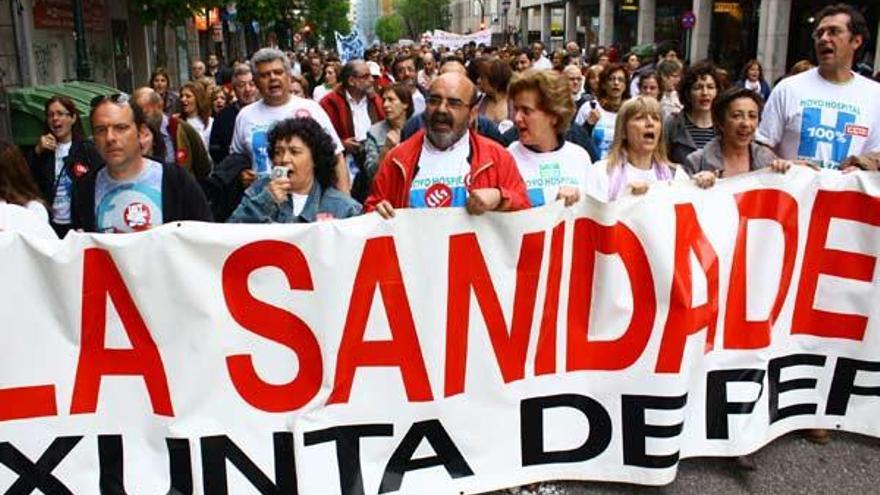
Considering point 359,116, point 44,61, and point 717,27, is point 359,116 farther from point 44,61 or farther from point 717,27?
point 717,27

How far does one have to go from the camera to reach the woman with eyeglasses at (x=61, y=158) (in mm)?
5293

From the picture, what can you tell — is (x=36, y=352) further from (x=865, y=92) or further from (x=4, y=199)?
(x=865, y=92)

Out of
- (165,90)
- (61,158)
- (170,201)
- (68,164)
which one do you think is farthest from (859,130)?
(165,90)

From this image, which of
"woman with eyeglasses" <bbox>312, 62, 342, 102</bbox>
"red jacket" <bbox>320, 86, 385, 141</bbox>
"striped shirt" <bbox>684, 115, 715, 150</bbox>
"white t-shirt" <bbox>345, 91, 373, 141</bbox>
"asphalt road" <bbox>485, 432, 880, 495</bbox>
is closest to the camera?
"asphalt road" <bbox>485, 432, 880, 495</bbox>

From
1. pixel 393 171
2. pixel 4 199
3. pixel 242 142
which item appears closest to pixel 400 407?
pixel 393 171

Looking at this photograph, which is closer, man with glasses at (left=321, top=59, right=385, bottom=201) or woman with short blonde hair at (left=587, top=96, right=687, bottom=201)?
woman with short blonde hair at (left=587, top=96, right=687, bottom=201)

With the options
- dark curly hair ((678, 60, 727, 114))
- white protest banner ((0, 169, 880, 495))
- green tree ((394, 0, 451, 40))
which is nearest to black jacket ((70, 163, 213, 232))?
white protest banner ((0, 169, 880, 495))

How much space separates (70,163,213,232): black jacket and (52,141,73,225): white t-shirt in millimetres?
1609

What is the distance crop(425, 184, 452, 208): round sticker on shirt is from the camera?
3.60 m

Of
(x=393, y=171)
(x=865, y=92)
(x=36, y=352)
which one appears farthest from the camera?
(x=865, y=92)

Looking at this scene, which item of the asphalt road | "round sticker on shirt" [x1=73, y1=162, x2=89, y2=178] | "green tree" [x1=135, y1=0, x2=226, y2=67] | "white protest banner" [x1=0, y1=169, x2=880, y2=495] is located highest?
"green tree" [x1=135, y1=0, x2=226, y2=67]

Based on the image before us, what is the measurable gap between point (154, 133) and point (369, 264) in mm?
2584

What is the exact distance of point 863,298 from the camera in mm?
3734

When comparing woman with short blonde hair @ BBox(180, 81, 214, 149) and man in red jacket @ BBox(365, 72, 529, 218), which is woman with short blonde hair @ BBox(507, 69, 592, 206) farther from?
woman with short blonde hair @ BBox(180, 81, 214, 149)
